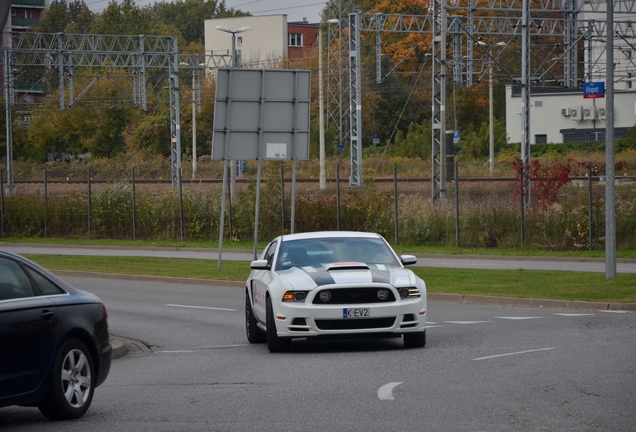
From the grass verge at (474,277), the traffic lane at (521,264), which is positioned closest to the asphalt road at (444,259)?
the traffic lane at (521,264)

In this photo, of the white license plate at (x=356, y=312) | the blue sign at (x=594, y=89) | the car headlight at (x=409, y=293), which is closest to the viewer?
the white license plate at (x=356, y=312)

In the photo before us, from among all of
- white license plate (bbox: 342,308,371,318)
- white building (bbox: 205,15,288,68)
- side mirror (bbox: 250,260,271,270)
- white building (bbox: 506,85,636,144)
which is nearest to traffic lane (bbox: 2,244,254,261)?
side mirror (bbox: 250,260,271,270)

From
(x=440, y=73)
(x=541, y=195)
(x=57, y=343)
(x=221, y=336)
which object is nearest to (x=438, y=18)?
(x=440, y=73)

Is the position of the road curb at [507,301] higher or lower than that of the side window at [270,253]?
lower

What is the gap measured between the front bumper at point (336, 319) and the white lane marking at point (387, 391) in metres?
2.42

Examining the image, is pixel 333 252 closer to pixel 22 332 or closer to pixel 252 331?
pixel 252 331

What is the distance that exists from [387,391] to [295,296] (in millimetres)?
3175

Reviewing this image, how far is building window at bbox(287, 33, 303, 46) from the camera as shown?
11281 centimetres

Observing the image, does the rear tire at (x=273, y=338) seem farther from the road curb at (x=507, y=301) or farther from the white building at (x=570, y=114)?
the white building at (x=570, y=114)

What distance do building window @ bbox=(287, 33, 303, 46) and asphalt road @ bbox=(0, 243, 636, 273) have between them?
77374mm

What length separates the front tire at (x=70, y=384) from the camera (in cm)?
870

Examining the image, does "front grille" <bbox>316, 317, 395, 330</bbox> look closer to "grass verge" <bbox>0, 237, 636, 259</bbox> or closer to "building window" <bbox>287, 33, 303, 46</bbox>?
"grass verge" <bbox>0, 237, 636, 259</bbox>

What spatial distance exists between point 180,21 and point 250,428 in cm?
14091

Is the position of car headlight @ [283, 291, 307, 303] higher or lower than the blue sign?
lower
